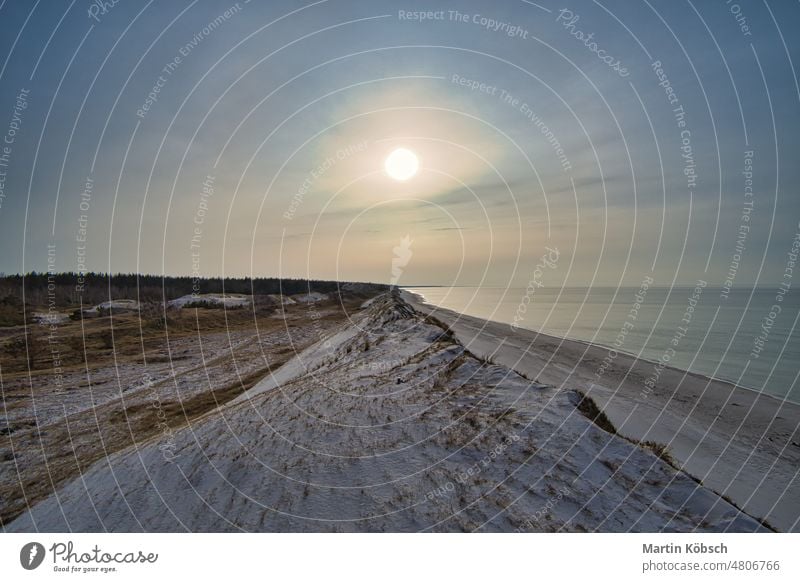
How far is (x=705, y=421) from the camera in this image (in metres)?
14.2

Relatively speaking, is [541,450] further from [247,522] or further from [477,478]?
[247,522]

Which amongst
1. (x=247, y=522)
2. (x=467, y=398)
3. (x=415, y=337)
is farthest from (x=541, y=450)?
(x=415, y=337)

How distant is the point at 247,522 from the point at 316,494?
0.89 m

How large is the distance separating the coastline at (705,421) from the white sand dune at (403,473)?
7.77ft

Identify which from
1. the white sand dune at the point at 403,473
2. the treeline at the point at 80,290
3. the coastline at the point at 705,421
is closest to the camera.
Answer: the white sand dune at the point at 403,473

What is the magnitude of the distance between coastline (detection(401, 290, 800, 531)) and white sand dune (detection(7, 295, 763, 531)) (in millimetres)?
2367

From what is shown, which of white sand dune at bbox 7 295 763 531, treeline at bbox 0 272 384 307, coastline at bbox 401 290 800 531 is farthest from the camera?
treeline at bbox 0 272 384 307

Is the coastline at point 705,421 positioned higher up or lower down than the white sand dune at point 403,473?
lower down

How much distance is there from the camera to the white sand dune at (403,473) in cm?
440

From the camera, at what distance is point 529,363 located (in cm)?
2166

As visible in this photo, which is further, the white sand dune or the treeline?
the treeline

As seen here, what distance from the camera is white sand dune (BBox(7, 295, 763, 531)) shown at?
4398mm

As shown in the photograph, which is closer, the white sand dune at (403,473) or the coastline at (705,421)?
the white sand dune at (403,473)

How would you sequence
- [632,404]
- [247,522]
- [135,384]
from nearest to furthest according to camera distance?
[247,522], [632,404], [135,384]
